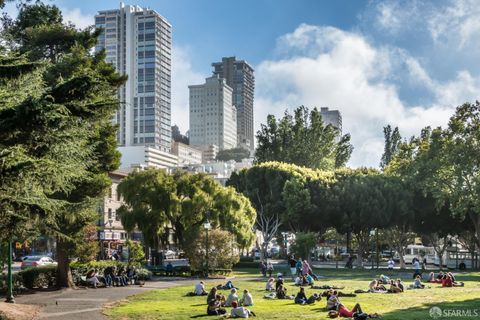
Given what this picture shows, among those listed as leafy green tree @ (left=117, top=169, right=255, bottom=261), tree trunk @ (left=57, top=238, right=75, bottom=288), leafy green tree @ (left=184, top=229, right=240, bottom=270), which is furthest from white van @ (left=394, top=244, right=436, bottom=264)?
tree trunk @ (left=57, top=238, right=75, bottom=288)

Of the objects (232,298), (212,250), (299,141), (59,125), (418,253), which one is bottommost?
(418,253)

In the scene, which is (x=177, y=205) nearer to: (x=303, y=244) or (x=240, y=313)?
(x=303, y=244)

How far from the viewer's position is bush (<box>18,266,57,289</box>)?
34.5m

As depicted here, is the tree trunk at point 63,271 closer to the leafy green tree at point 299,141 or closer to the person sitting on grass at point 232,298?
the person sitting on grass at point 232,298

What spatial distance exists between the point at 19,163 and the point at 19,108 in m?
1.36

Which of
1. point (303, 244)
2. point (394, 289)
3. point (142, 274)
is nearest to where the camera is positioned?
point (394, 289)

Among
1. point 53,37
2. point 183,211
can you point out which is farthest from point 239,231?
point 53,37

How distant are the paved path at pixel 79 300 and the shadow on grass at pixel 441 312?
11211mm

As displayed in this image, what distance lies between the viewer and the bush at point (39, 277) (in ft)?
113

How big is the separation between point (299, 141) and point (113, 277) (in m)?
54.3

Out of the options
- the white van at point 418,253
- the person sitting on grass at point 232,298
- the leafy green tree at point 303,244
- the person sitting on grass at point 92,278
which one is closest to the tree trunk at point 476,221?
the leafy green tree at point 303,244

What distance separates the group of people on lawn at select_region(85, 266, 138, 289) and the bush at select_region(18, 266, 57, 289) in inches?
82.0

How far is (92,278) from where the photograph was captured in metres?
35.9

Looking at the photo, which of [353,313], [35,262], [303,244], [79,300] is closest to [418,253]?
[303,244]
